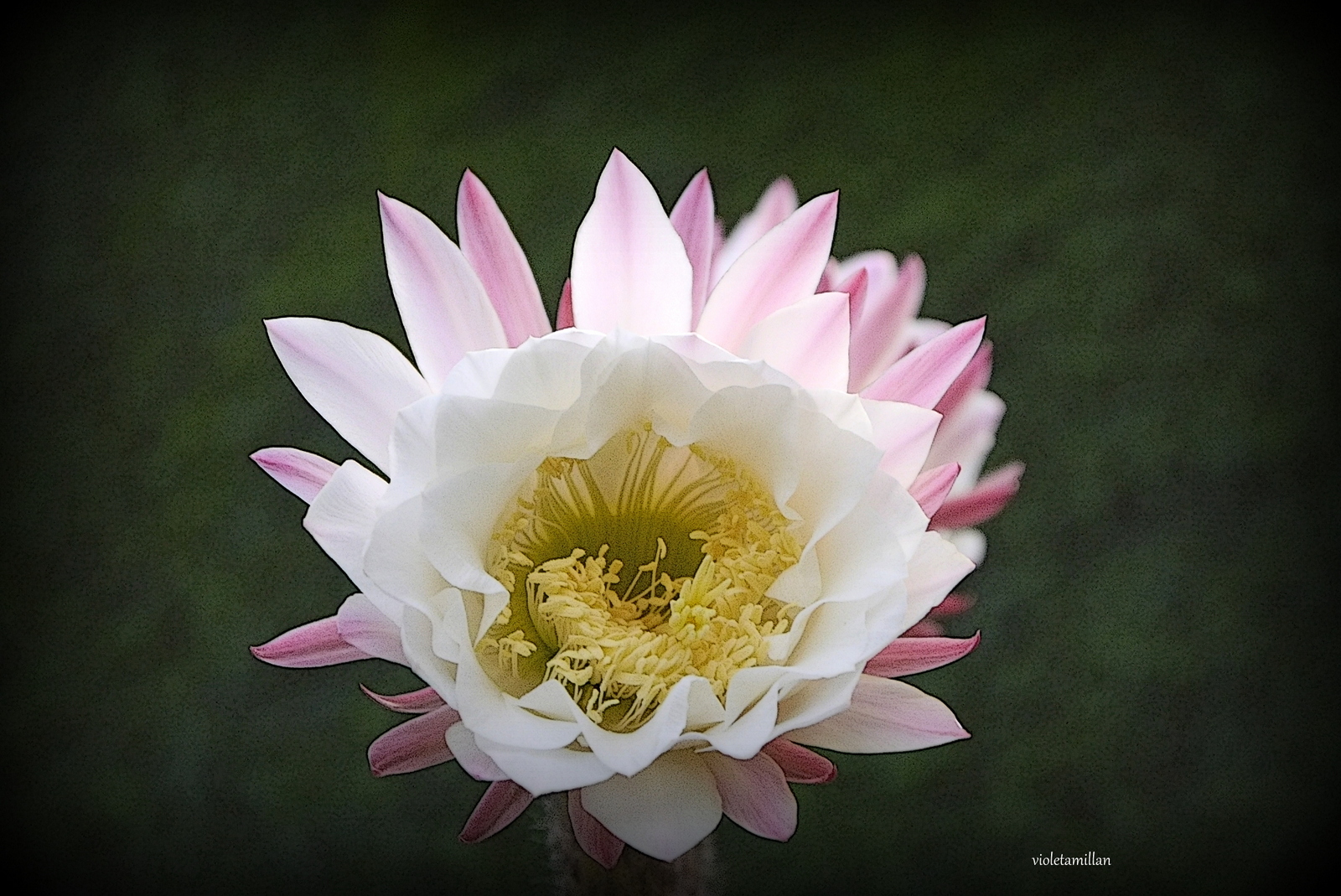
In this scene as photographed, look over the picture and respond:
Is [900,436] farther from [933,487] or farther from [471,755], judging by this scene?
[471,755]

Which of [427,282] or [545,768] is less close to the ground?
[427,282]

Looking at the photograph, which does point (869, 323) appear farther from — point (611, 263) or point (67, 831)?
point (67, 831)

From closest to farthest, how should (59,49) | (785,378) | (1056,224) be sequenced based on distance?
(785,378) < (59,49) < (1056,224)

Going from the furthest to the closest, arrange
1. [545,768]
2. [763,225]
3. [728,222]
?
[728,222] → [763,225] → [545,768]

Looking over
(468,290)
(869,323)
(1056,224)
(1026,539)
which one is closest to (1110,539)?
(1026,539)

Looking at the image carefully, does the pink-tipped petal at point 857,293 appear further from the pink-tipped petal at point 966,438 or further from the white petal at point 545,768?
the white petal at point 545,768

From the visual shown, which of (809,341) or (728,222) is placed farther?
(728,222)

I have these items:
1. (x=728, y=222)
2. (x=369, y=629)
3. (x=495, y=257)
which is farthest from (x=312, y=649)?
(x=728, y=222)
